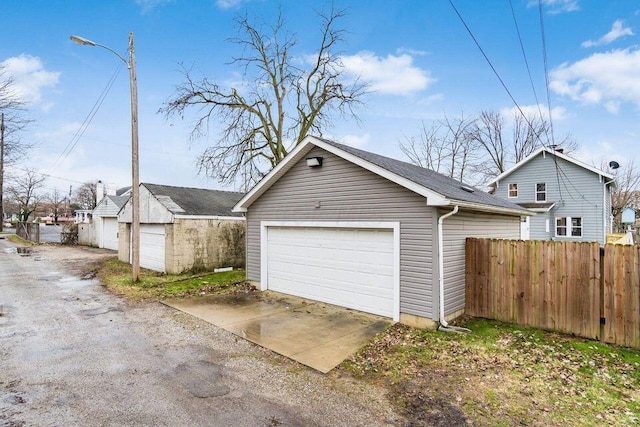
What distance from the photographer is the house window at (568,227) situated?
21.0 metres

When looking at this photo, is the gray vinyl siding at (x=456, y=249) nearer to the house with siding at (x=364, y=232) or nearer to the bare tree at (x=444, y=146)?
the house with siding at (x=364, y=232)

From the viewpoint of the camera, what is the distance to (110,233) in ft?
76.2

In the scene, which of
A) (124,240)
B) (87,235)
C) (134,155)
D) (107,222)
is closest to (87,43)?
(134,155)

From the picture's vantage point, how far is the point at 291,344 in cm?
589

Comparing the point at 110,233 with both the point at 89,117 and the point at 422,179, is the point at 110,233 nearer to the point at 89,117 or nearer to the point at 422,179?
the point at 89,117

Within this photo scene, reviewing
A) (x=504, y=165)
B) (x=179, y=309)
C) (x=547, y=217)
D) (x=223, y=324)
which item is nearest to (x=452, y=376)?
(x=223, y=324)

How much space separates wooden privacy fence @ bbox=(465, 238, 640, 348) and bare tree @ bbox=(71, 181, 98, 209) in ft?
198

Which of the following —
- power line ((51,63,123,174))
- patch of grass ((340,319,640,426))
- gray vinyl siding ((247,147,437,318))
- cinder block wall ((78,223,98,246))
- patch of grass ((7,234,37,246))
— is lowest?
patch of grass ((340,319,640,426))

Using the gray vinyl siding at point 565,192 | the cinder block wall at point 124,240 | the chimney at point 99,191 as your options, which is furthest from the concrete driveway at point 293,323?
the chimney at point 99,191

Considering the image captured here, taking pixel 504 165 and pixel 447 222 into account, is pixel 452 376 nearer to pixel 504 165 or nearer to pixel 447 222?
pixel 447 222

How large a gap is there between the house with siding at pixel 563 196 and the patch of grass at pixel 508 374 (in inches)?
658

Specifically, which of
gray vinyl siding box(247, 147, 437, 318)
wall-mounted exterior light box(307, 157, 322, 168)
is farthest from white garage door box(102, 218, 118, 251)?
wall-mounted exterior light box(307, 157, 322, 168)

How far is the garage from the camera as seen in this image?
22750 millimetres

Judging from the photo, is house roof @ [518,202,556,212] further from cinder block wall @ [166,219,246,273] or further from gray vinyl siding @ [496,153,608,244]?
cinder block wall @ [166,219,246,273]
